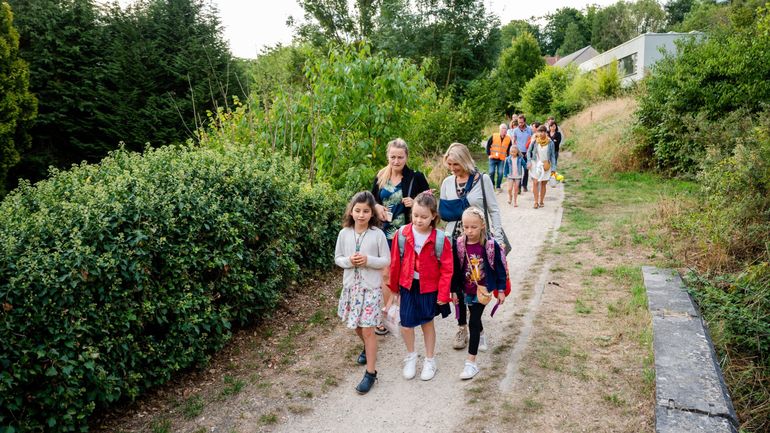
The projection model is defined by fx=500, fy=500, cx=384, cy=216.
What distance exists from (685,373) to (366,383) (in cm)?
258

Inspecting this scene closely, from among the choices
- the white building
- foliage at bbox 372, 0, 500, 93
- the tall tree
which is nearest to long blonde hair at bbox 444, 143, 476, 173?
the tall tree

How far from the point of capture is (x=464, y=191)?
477 cm

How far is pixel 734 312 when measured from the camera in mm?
5094

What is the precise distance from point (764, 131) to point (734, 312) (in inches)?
148

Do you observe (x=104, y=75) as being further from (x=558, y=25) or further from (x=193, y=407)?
(x=558, y=25)

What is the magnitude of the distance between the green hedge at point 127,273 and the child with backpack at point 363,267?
1266mm

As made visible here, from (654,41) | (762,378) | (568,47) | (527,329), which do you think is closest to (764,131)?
(762,378)

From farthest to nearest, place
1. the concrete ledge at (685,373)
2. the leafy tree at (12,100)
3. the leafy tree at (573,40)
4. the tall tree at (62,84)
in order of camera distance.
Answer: the leafy tree at (573,40) → the tall tree at (62,84) → the leafy tree at (12,100) → the concrete ledge at (685,373)

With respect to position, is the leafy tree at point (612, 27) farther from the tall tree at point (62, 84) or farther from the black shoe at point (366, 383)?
the black shoe at point (366, 383)

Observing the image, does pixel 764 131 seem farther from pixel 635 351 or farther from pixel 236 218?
pixel 236 218

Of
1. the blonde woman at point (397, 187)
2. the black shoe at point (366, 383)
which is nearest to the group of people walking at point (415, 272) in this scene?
the black shoe at point (366, 383)

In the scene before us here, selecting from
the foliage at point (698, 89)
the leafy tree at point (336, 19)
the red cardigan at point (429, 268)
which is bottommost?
the red cardigan at point (429, 268)

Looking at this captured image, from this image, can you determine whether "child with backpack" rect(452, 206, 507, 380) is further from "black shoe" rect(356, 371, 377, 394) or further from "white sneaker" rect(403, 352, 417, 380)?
"black shoe" rect(356, 371, 377, 394)

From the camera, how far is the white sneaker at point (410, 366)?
4.47 meters
